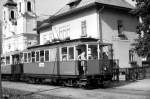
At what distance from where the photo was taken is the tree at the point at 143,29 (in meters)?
9.49

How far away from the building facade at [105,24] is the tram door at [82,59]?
26.9 ft

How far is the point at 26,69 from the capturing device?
901 inches

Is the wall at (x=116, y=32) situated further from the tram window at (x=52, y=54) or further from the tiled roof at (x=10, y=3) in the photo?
the tiled roof at (x=10, y=3)

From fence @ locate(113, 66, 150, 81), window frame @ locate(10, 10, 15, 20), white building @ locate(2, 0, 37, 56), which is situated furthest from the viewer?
window frame @ locate(10, 10, 15, 20)

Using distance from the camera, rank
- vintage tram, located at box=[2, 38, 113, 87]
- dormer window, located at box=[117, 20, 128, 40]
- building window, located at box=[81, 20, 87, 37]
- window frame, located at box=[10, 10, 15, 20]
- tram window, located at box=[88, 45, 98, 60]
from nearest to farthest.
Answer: vintage tram, located at box=[2, 38, 113, 87]
tram window, located at box=[88, 45, 98, 60]
building window, located at box=[81, 20, 87, 37]
dormer window, located at box=[117, 20, 128, 40]
window frame, located at box=[10, 10, 15, 20]

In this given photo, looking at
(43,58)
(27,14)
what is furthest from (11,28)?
(43,58)

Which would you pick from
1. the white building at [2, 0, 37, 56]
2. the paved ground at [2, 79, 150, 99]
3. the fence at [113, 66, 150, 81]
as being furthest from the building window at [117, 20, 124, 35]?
the white building at [2, 0, 37, 56]

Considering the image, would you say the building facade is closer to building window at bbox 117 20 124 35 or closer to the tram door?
building window at bbox 117 20 124 35

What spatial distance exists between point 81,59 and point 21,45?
39.5 meters

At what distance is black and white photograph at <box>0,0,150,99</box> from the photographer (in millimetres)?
13616

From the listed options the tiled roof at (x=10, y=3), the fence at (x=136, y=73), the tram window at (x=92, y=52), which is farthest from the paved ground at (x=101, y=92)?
the tiled roof at (x=10, y=3)

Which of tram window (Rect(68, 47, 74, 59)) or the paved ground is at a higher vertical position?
tram window (Rect(68, 47, 74, 59))

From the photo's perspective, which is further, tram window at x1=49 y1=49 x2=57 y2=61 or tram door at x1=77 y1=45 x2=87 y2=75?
tram window at x1=49 y1=49 x2=57 y2=61

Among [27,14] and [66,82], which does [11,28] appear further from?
[66,82]
